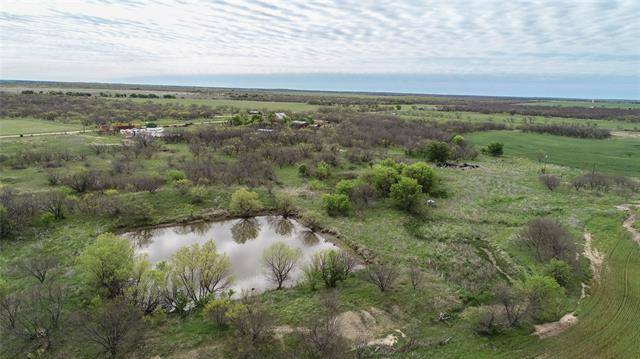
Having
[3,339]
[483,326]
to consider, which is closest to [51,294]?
[3,339]

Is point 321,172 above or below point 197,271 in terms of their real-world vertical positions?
above

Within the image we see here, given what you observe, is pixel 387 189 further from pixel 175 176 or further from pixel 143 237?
pixel 143 237

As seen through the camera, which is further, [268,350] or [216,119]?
[216,119]

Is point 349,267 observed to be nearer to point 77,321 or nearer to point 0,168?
point 77,321

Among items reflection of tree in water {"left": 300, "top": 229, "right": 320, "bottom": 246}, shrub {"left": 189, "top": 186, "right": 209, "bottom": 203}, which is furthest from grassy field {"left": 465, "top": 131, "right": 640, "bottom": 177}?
shrub {"left": 189, "top": 186, "right": 209, "bottom": 203}

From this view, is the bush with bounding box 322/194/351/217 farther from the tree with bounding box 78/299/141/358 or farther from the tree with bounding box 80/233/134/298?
the tree with bounding box 78/299/141/358

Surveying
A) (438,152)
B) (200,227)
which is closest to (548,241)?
(200,227)

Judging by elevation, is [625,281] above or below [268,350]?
above
